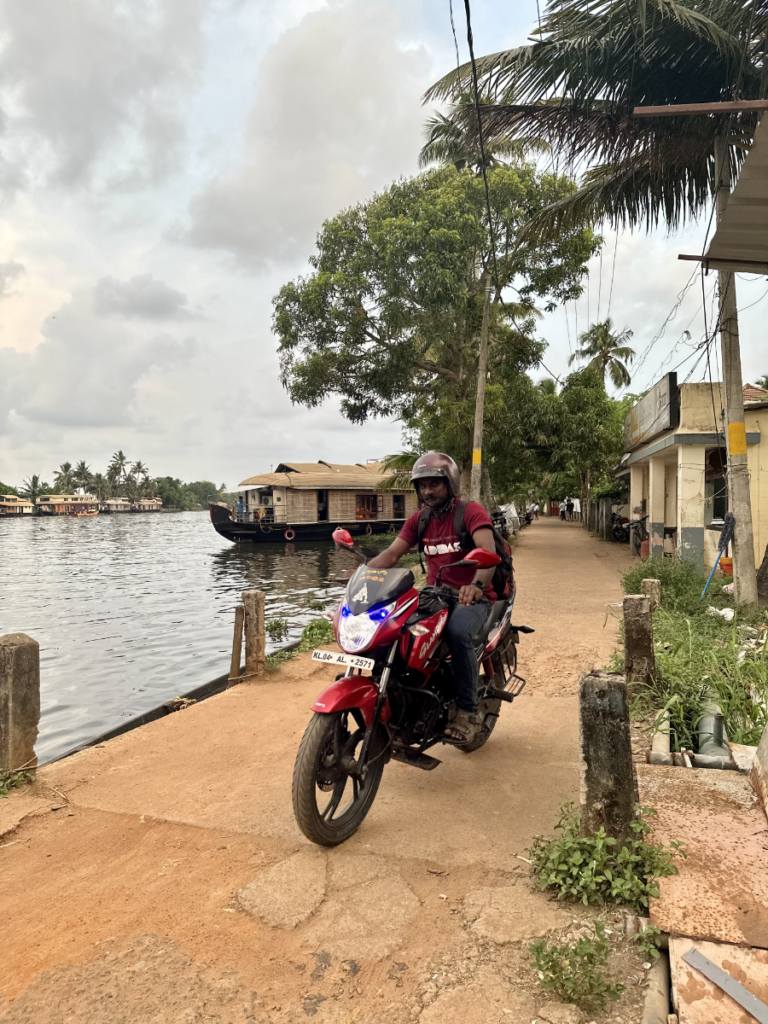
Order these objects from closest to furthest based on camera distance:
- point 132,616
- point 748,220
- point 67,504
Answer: point 748,220, point 132,616, point 67,504

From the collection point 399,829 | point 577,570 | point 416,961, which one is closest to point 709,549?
point 577,570

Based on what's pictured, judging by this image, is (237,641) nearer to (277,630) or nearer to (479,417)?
(277,630)

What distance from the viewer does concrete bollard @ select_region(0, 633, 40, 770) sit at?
415cm

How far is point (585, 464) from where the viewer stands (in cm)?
2042

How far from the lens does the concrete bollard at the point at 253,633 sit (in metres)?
6.97

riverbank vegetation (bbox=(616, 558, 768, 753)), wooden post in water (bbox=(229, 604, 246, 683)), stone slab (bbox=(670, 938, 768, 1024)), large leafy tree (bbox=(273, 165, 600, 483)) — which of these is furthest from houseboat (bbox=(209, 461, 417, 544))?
stone slab (bbox=(670, 938, 768, 1024))

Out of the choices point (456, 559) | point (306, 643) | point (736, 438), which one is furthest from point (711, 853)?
point (736, 438)

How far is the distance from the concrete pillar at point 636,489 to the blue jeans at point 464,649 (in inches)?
652

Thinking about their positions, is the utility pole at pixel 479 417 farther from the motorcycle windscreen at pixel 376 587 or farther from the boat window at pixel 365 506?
the boat window at pixel 365 506

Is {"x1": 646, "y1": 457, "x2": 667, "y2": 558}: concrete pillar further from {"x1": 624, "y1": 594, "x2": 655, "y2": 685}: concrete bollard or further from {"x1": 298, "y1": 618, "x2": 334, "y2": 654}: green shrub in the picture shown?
{"x1": 624, "y1": 594, "x2": 655, "y2": 685}: concrete bollard

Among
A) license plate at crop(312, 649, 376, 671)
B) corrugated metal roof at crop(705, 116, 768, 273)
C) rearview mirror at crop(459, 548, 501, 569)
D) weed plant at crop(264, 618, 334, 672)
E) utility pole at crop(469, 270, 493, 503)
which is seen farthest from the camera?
utility pole at crop(469, 270, 493, 503)

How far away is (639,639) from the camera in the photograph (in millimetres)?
4914

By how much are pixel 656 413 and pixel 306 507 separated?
24243mm

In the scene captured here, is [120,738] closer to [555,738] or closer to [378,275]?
[555,738]
